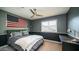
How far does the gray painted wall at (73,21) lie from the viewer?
111cm

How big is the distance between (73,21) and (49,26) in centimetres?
40

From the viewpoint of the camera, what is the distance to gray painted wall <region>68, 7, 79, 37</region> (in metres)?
1.11

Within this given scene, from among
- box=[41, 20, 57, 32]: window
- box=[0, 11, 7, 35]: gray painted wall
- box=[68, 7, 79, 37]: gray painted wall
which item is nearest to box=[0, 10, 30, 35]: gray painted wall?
box=[0, 11, 7, 35]: gray painted wall

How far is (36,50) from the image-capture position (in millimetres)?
1123

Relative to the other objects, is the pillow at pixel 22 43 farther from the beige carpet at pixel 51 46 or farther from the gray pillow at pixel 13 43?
the beige carpet at pixel 51 46

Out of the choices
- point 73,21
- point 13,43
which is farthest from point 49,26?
point 13,43

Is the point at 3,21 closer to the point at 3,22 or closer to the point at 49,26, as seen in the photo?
the point at 3,22

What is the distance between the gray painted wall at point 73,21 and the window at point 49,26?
0.77 feet

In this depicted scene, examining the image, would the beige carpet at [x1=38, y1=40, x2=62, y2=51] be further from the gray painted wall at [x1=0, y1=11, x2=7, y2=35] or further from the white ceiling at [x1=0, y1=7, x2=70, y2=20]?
the gray painted wall at [x1=0, y1=11, x2=7, y2=35]

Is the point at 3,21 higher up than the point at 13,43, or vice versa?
the point at 3,21

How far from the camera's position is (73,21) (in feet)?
3.89

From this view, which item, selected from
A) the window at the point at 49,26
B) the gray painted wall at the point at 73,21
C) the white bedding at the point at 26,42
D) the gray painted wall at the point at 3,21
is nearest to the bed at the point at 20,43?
the white bedding at the point at 26,42
